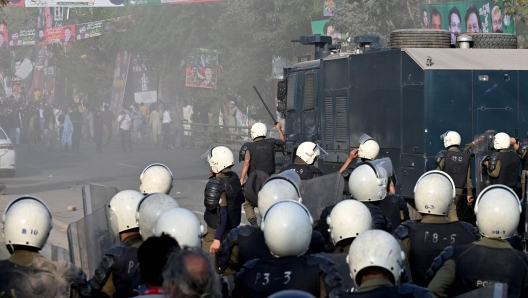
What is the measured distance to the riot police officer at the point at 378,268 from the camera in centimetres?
402

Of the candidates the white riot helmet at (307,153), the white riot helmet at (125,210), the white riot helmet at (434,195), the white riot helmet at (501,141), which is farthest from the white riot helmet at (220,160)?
the white riot helmet at (501,141)

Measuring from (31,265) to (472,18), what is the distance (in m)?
20.9

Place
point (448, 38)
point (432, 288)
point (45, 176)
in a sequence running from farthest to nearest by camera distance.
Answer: point (45, 176) < point (448, 38) < point (432, 288)

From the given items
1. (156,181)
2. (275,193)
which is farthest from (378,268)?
(156,181)

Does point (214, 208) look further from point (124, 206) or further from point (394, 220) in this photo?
point (124, 206)

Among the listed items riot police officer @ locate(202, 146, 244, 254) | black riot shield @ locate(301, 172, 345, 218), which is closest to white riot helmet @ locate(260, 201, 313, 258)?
black riot shield @ locate(301, 172, 345, 218)

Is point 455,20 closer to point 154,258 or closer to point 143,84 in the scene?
point 154,258

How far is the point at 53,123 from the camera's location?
43.8 m

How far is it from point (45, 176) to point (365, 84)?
557 inches

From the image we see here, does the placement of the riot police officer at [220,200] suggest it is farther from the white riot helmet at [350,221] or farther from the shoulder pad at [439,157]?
A: the shoulder pad at [439,157]

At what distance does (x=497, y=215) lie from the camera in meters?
5.08

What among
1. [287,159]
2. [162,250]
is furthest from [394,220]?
[287,159]

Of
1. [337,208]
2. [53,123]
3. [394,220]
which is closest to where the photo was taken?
[337,208]

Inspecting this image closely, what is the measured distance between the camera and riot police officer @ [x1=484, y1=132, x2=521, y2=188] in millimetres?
12773
